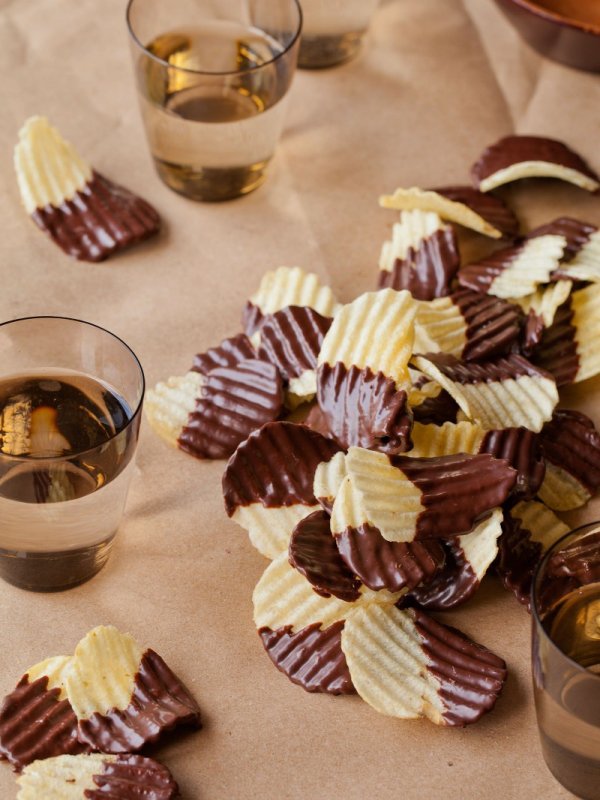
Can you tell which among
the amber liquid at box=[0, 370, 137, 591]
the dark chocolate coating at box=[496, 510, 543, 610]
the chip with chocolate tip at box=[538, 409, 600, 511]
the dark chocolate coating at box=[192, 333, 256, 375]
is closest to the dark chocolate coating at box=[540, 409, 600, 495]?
the chip with chocolate tip at box=[538, 409, 600, 511]

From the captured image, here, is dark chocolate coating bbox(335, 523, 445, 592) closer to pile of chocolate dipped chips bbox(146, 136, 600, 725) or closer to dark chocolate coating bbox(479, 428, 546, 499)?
pile of chocolate dipped chips bbox(146, 136, 600, 725)

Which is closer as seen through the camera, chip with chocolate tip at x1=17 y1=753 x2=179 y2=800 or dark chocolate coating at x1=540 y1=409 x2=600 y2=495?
chip with chocolate tip at x1=17 y1=753 x2=179 y2=800

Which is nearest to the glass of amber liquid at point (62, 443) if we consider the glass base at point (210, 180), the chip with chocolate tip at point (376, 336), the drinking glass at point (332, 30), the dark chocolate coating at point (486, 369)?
the chip with chocolate tip at point (376, 336)

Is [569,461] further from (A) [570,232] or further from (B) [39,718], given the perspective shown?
(B) [39,718]

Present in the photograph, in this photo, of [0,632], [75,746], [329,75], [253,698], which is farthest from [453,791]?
[329,75]

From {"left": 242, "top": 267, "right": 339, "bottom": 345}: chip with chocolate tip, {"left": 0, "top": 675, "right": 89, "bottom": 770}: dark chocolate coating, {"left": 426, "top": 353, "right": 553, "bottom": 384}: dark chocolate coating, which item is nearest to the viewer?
{"left": 0, "top": 675, "right": 89, "bottom": 770}: dark chocolate coating

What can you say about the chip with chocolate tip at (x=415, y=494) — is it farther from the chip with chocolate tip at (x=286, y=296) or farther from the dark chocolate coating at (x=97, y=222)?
the dark chocolate coating at (x=97, y=222)

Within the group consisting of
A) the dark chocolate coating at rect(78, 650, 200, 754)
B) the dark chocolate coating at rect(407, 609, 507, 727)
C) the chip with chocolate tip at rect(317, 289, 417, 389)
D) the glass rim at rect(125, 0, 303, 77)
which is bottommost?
the dark chocolate coating at rect(78, 650, 200, 754)

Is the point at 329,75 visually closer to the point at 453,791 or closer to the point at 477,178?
the point at 477,178
